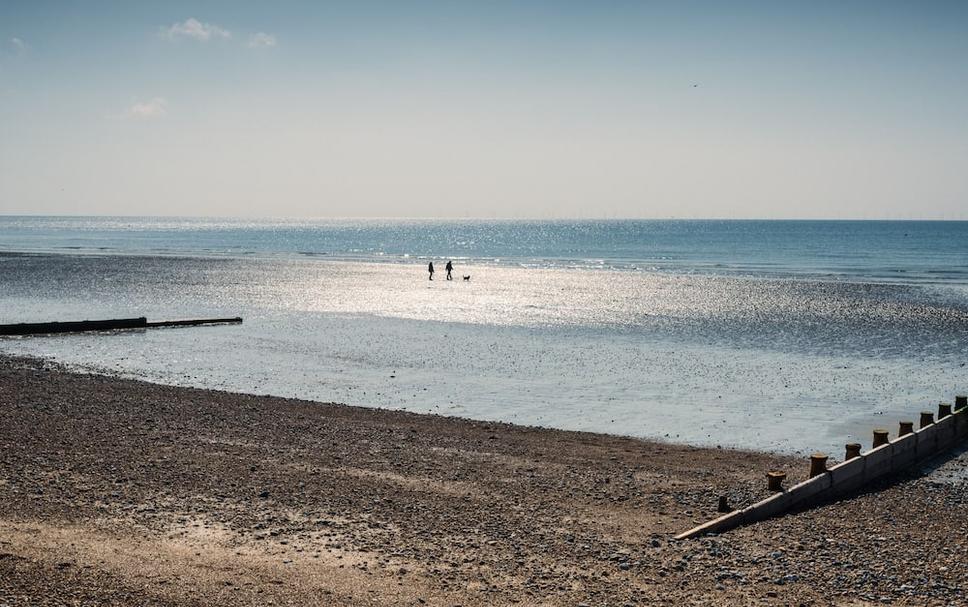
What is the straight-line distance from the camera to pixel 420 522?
12.5 m

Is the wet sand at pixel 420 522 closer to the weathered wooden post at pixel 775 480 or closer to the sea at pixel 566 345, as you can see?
the weathered wooden post at pixel 775 480

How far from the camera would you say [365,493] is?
13773 millimetres

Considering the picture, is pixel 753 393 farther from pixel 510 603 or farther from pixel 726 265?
pixel 726 265

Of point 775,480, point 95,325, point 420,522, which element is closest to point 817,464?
point 775,480

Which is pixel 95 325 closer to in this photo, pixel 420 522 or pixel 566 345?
pixel 566 345

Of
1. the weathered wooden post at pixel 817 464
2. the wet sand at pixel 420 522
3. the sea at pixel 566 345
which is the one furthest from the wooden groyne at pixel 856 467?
the sea at pixel 566 345

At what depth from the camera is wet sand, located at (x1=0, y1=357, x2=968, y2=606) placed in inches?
399

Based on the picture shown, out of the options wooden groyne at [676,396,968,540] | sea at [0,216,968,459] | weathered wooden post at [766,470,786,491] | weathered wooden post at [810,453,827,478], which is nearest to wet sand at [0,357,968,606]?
wooden groyne at [676,396,968,540]

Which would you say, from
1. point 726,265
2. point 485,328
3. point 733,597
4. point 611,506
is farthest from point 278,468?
point 726,265

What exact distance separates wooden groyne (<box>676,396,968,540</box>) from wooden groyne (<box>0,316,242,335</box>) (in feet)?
96.3

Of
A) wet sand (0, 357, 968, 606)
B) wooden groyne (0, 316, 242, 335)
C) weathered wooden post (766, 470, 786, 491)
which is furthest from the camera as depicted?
wooden groyne (0, 316, 242, 335)

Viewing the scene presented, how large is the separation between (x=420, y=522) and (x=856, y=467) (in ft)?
25.3

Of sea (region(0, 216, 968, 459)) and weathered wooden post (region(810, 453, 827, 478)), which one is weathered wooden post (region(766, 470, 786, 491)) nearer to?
weathered wooden post (region(810, 453, 827, 478))

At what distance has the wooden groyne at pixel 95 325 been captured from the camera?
1308 inches
